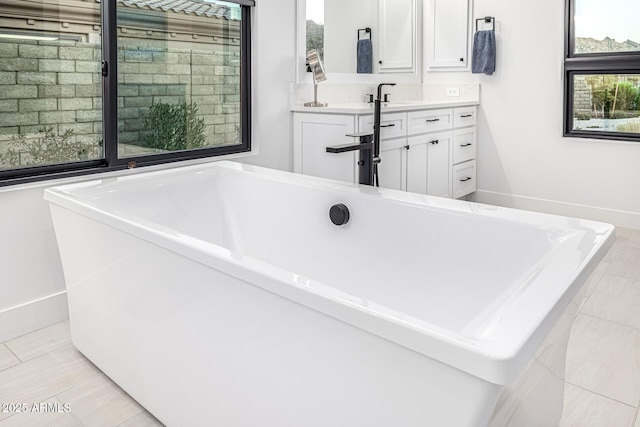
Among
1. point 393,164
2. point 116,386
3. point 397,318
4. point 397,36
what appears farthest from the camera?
point 397,36

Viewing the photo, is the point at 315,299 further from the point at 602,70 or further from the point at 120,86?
the point at 602,70

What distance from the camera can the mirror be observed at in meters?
3.89

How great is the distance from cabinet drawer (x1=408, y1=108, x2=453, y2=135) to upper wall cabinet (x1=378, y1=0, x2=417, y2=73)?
683 millimetres

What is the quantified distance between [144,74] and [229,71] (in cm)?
64

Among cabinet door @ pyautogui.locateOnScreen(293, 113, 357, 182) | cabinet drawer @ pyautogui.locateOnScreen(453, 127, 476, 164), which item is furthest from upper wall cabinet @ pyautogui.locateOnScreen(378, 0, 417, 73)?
cabinet door @ pyautogui.locateOnScreen(293, 113, 357, 182)

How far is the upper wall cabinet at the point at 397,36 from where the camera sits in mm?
4504

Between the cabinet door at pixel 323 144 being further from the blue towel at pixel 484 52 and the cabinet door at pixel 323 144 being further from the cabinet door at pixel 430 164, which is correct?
the blue towel at pixel 484 52

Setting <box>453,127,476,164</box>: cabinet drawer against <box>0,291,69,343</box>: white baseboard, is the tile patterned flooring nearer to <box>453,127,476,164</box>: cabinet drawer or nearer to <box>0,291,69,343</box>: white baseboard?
<box>0,291,69,343</box>: white baseboard

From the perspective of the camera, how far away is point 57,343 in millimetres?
2408

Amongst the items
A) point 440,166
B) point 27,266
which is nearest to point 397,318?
point 27,266

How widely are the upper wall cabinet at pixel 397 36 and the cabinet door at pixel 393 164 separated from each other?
1.05 m

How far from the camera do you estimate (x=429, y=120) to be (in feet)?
13.2

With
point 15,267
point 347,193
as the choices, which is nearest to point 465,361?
point 347,193

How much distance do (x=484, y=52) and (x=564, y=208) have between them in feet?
4.81
